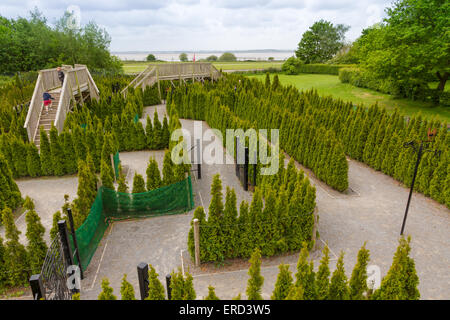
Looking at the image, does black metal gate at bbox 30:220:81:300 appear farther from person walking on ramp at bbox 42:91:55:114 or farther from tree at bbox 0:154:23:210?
person walking on ramp at bbox 42:91:55:114

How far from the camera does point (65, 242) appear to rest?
6.65m

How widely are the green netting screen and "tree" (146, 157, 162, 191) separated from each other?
76 cm

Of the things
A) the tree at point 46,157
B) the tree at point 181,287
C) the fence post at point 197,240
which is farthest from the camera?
the tree at point 46,157

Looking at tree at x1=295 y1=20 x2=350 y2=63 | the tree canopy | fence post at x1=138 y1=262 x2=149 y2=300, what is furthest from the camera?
tree at x1=295 y1=20 x2=350 y2=63

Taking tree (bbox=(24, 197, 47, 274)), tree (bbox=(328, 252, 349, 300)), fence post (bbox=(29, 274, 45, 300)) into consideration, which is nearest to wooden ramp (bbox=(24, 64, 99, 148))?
tree (bbox=(24, 197, 47, 274))

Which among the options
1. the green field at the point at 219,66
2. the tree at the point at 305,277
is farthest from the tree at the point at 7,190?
the green field at the point at 219,66

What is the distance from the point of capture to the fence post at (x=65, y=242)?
648 centimetres

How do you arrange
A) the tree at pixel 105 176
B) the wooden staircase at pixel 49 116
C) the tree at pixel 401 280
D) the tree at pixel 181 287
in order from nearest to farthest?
the tree at pixel 401 280, the tree at pixel 181 287, the tree at pixel 105 176, the wooden staircase at pixel 49 116

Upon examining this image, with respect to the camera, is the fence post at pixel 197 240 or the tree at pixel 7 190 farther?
the tree at pixel 7 190

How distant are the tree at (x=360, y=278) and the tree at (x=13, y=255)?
7264 mm

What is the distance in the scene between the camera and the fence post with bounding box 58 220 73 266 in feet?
21.3

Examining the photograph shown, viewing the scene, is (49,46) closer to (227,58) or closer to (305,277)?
(305,277)

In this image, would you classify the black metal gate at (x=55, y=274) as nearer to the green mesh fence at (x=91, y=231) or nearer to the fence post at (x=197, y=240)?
the green mesh fence at (x=91, y=231)

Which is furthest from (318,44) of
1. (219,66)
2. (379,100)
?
(379,100)
